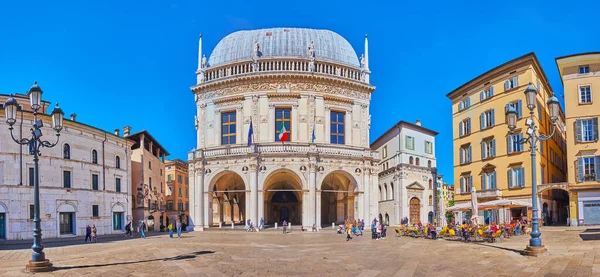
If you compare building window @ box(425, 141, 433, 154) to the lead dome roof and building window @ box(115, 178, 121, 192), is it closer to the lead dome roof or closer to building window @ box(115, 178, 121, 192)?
the lead dome roof

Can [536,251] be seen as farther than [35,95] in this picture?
Yes

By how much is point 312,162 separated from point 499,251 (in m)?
25.8

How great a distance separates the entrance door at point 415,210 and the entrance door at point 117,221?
32.3m

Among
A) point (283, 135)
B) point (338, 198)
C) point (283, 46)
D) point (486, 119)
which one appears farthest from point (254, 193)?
point (486, 119)

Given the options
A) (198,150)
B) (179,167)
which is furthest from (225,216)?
(179,167)

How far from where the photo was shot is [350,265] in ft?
62.9

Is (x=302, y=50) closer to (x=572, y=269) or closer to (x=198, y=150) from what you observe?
(x=198, y=150)

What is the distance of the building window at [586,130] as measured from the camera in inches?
1676

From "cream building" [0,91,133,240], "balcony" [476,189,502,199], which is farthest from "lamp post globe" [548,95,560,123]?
"cream building" [0,91,133,240]

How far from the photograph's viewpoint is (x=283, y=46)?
52844mm

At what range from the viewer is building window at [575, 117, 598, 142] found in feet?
140

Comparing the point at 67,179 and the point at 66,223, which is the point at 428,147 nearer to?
the point at 67,179

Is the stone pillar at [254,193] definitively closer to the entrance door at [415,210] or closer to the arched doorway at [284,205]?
the arched doorway at [284,205]

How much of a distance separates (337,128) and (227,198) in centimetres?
1630
